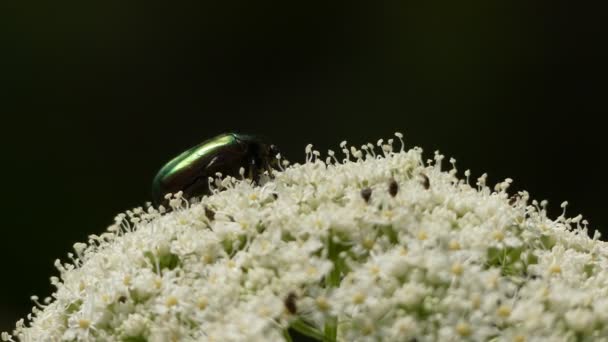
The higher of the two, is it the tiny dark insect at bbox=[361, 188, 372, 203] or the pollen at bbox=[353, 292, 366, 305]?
the tiny dark insect at bbox=[361, 188, 372, 203]

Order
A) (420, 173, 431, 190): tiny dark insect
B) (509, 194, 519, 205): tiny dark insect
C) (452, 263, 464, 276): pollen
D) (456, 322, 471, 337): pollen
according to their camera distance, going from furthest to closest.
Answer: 1. (509, 194, 519, 205): tiny dark insect
2. (420, 173, 431, 190): tiny dark insect
3. (452, 263, 464, 276): pollen
4. (456, 322, 471, 337): pollen

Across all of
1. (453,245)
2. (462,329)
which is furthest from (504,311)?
(453,245)

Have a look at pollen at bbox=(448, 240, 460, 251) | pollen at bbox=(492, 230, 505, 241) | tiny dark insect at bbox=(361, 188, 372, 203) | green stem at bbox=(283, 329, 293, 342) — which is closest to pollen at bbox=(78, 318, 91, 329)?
green stem at bbox=(283, 329, 293, 342)

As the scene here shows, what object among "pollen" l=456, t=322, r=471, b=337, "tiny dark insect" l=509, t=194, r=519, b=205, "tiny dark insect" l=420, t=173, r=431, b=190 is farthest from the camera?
"tiny dark insect" l=509, t=194, r=519, b=205

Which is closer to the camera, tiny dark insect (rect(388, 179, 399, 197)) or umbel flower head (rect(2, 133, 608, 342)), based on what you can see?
umbel flower head (rect(2, 133, 608, 342))

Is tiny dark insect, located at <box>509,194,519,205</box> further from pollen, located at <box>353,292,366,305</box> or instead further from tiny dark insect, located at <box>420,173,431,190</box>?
pollen, located at <box>353,292,366,305</box>

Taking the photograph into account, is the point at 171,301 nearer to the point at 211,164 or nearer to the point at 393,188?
the point at 393,188

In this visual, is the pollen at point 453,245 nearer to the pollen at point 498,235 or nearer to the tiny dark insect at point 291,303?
the pollen at point 498,235
